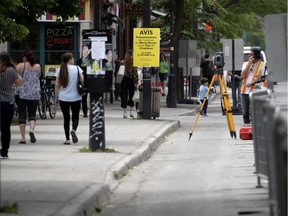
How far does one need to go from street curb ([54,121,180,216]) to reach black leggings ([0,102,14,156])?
182 centimetres

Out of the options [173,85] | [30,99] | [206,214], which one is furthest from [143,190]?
[173,85]

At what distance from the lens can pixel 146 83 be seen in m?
27.6

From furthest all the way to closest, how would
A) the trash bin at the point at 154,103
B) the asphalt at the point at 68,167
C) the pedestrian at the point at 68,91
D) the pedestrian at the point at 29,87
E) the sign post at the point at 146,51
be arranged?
the trash bin at the point at 154,103 → the sign post at the point at 146,51 → the pedestrian at the point at 29,87 → the pedestrian at the point at 68,91 → the asphalt at the point at 68,167

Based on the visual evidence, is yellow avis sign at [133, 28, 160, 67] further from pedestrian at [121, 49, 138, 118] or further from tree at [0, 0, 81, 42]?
tree at [0, 0, 81, 42]

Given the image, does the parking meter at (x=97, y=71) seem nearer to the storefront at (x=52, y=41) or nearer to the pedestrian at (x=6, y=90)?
the pedestrian at (x=6, y=90)

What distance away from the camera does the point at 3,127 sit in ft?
54.9

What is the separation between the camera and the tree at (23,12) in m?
23.7

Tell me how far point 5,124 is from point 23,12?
10557 mm

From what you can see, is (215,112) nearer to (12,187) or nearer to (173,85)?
(173,85)

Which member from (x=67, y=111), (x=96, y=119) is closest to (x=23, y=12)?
(x=67, y=111)

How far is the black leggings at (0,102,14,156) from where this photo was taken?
654 inches

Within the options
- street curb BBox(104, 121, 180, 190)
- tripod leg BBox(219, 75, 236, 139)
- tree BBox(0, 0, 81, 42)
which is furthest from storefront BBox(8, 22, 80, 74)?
tripod leg BBox(219, 75, 236, 139)

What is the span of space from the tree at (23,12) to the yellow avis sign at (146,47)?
1.84 m

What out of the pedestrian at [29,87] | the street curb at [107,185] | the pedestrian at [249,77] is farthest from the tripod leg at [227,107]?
→ the pedestrian at [29,87]
